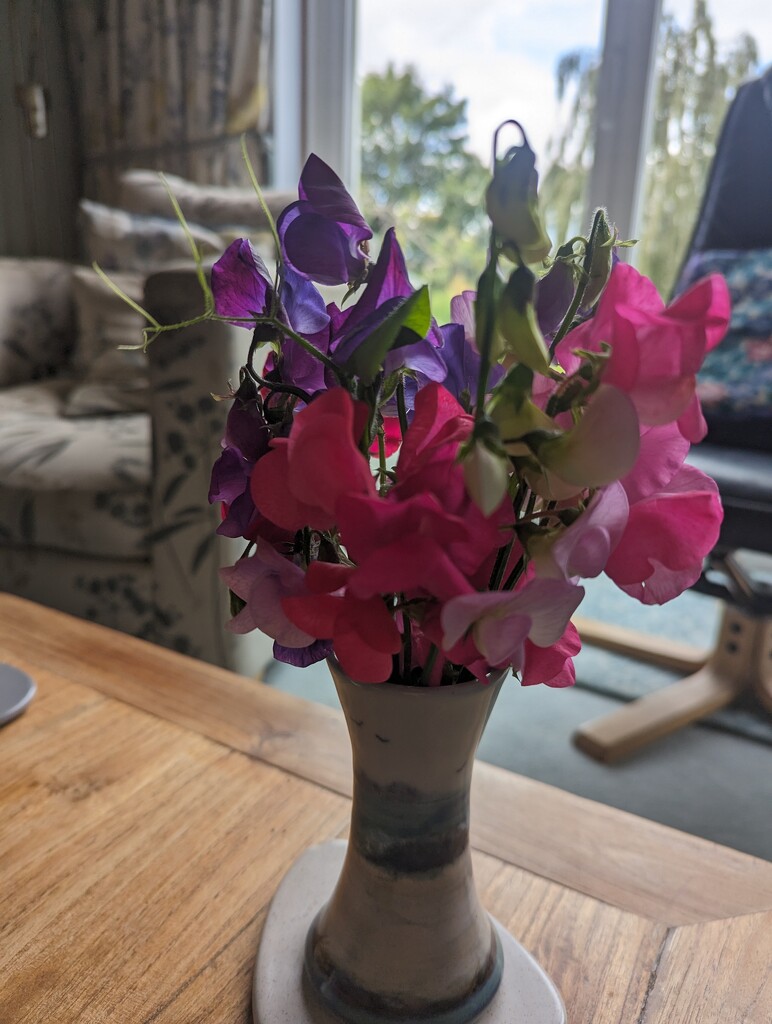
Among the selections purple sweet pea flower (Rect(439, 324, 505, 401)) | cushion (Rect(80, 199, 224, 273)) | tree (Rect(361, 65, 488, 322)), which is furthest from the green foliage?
purple sweet pea flower (Rect(439, 324, 505, 401))

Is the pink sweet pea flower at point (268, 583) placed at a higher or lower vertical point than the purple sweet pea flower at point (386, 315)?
lower

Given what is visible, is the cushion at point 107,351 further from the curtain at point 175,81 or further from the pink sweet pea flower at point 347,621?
the pink sweet pea flower at point 347,621

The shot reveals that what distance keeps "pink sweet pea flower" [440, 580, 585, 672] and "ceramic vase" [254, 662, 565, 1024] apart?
0.19ft

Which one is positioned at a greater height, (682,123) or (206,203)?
(682,123)

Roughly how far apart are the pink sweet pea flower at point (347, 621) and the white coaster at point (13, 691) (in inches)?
17.0

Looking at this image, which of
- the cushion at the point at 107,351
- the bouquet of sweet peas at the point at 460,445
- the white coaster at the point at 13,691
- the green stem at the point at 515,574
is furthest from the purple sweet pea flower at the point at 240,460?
the cushion at the point at 107,351

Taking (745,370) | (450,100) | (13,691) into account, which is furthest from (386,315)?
(450,100)

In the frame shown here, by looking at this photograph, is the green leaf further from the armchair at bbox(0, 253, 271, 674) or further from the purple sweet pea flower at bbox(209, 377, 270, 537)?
the armchair at bbox(0, 253, 271, 674)

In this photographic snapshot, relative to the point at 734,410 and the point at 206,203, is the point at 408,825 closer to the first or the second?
the point at 734,410

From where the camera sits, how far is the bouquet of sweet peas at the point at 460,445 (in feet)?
0.84

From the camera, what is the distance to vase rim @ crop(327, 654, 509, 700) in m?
0.32

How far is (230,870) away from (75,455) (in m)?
1.06

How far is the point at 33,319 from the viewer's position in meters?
2.04

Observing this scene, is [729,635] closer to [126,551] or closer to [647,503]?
[126,551]
